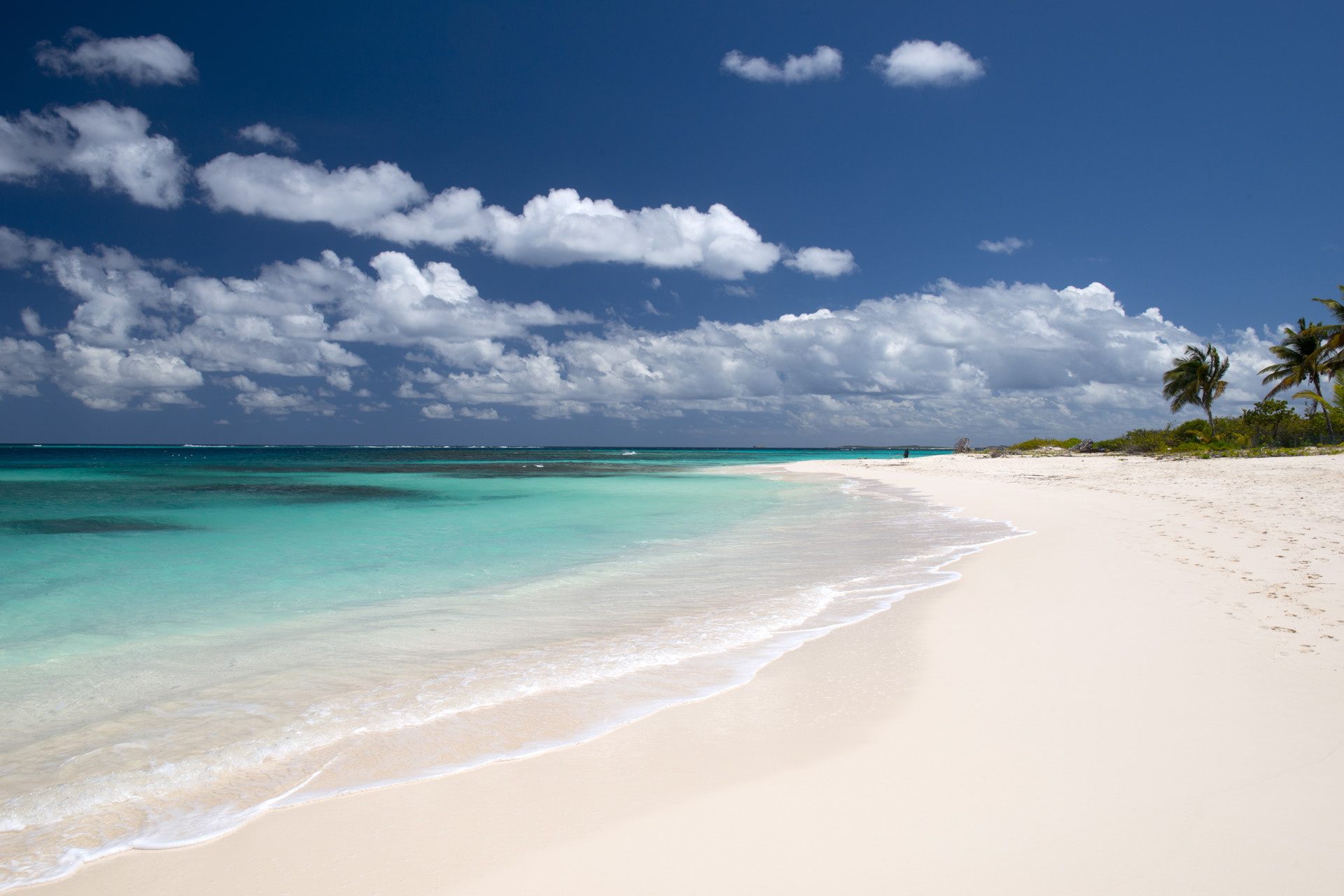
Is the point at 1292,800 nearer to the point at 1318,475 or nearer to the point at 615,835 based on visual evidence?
the point at 615,835

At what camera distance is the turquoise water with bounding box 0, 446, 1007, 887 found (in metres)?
3.29

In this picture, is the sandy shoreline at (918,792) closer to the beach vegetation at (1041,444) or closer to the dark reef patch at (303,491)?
the dark reef patch at (303,491)

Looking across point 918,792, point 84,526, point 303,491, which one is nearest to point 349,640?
point 918,792

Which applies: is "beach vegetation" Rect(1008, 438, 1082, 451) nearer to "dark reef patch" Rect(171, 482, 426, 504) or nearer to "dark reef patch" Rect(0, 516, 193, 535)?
"dark reef patch" Rect(171, 482, 426, 504)

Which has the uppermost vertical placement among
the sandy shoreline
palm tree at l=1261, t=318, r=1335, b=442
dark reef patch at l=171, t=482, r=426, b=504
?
palm tree at l=1261, t=318, r=1335, b=442

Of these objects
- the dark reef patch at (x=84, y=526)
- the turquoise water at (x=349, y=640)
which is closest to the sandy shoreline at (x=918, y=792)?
the turquoise water at (x=349, y=640)

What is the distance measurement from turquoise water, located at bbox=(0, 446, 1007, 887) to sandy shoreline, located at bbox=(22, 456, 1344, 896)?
0.44m

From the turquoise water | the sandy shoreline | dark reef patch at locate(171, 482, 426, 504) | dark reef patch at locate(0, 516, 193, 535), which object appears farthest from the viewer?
dark reef patch at locate(171, 482, 426, 504)

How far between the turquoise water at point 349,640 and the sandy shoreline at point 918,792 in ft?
1.45

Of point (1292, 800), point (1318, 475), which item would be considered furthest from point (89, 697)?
point (1318, 475)

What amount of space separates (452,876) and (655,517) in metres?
13.6

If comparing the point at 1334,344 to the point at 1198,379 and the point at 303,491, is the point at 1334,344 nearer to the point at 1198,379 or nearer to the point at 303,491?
the point at 1198,379

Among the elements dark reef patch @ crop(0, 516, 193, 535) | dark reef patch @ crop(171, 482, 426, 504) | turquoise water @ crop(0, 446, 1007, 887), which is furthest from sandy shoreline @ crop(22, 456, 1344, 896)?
dark reef patch @ crop(171, 482, 426, 504)

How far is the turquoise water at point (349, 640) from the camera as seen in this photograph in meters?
3.29
